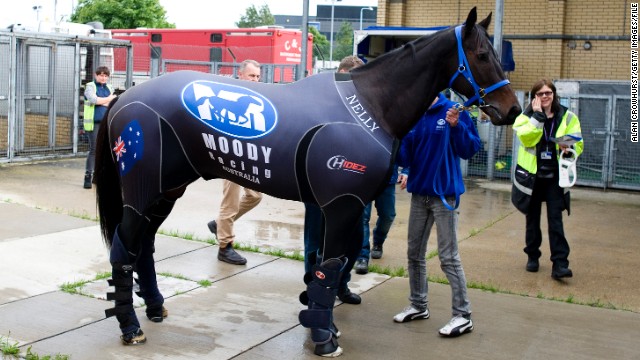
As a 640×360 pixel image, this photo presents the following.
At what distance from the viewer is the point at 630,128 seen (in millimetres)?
13023

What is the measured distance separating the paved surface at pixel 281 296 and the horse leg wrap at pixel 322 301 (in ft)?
0.57

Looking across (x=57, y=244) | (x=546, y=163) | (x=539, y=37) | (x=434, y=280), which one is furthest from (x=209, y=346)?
(x=539, y=37)

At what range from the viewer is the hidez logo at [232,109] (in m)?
5.00

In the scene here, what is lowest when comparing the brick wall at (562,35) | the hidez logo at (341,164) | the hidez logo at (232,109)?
the hidez logo at (341,164)

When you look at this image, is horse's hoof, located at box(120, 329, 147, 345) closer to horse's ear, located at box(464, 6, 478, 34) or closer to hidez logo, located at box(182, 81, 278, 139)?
hidez logo, located at box(182, 81, 278, 139)

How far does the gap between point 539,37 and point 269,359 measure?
546 inches

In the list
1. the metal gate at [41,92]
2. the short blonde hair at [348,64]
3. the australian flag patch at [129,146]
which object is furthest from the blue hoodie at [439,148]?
the metal gate at [41,92]

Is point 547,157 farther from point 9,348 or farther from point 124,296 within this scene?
point 9,348

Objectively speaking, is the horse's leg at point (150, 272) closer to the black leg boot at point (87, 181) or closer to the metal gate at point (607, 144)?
the black leg boot at point (87, 181)

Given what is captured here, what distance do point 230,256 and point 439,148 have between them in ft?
9.06

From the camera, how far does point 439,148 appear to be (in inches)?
221

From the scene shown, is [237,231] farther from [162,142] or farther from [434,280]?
[162,142]

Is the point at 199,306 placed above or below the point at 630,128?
below

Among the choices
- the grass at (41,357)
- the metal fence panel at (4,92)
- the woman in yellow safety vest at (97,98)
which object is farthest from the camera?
the metal fence panel at (4,92)
